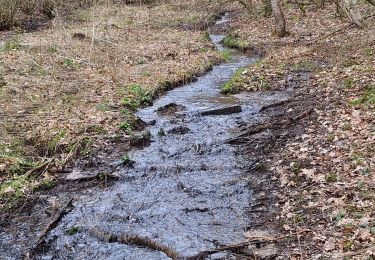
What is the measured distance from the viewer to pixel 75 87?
12.7m

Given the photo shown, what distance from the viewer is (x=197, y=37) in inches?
865

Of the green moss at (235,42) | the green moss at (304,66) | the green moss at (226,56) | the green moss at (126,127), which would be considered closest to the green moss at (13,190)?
the green moss at (126,127)

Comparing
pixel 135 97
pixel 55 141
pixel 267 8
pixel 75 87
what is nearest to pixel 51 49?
pixel 75 87

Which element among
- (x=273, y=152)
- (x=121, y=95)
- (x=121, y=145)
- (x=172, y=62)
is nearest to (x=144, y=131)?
(x=121, y=145)

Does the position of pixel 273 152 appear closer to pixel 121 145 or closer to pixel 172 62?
pixel 121 145

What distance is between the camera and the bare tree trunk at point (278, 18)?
62.8 ft

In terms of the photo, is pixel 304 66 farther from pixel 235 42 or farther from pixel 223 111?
pixel 235 42

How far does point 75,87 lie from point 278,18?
1018cm

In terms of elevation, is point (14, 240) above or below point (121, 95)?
below

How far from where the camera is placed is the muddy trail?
624cm

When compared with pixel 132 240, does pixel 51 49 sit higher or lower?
higher

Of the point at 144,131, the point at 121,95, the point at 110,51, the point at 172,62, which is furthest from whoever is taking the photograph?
the point at 110,51

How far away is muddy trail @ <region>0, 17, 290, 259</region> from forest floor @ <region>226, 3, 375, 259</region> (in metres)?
0.66

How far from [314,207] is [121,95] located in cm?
710
